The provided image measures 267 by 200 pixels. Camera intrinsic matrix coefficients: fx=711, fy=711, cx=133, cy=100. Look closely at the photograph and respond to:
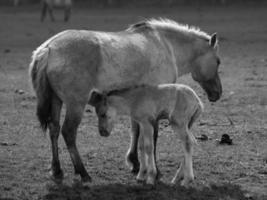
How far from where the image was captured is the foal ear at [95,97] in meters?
7.43

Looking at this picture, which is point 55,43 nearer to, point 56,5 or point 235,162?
point 235,162

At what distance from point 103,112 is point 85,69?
20.2 inches

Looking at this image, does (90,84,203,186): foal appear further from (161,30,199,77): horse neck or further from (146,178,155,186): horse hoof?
(161,30,199,77): horse neck

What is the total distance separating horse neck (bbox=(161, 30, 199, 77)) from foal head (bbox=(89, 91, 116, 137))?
1.72 metres

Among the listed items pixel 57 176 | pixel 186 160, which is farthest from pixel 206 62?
pixel 57 176

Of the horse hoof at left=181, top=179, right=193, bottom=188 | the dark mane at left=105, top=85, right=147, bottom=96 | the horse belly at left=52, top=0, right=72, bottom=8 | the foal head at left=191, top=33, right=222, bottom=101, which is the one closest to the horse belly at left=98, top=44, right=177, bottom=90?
the dark mane at left=105, top=85, right=147, bottom=96

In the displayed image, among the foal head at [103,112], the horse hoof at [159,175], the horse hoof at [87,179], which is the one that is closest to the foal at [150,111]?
the foal head at [103,112]

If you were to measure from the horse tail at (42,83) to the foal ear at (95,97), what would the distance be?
1.63 ft

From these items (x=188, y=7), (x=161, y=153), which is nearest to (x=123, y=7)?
(x=188, y=7)

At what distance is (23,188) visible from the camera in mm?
7207

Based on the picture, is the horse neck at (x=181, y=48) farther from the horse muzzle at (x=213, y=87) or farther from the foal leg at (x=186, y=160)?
the foal leg at (x=186, y=160)

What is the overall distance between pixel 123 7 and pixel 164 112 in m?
27.1

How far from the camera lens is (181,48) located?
9.09 metres

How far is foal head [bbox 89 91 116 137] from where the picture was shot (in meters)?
7.44
